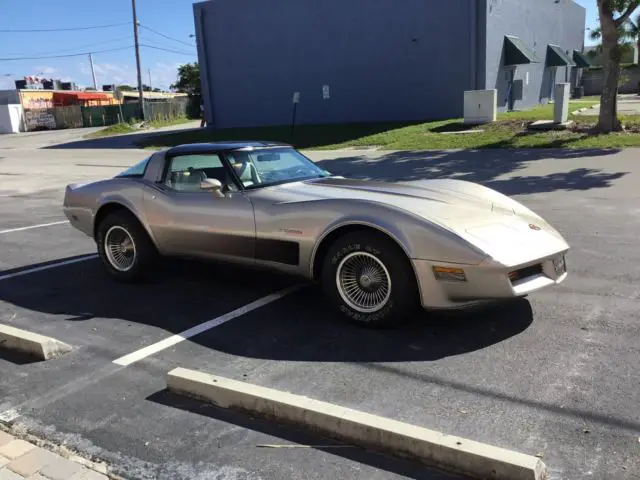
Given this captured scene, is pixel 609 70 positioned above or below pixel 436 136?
above

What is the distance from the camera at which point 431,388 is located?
11.3 ft

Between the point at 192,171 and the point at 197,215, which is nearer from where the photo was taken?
the point at 197,215

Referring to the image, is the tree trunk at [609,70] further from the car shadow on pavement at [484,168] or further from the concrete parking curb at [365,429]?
the concrete parking curb at [365,429]

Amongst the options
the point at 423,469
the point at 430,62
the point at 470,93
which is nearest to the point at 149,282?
the point at 423,469

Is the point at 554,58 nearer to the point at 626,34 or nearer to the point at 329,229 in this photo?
the point at 626,34

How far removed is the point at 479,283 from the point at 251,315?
6.27ft

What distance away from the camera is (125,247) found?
19.2ft

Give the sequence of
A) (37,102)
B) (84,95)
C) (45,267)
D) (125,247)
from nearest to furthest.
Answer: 1. (125,247)
2. (45,267)
3. (37,102)
4. (84,95)

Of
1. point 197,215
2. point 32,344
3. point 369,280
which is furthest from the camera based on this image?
point 197,215

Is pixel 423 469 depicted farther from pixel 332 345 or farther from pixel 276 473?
pixel 332 345

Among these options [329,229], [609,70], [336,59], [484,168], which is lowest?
[484,168]

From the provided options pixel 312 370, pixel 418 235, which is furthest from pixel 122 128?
pixel 312 370

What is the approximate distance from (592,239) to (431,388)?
4395 mm

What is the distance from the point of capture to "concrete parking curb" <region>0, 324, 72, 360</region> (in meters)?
4.09
